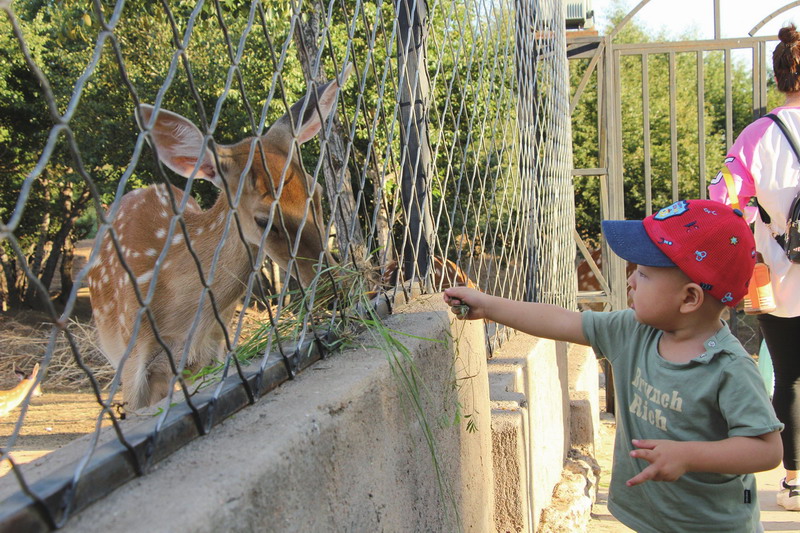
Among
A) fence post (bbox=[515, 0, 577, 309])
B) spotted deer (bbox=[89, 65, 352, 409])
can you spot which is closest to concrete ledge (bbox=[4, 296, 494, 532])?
spotted deer (bbox=[89, 65, 352, 409])

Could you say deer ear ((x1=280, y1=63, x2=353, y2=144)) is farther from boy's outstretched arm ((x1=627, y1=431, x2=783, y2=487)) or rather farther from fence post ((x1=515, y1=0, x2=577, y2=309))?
fence post ((x1=515, y1=0, x2=577, y2=309))

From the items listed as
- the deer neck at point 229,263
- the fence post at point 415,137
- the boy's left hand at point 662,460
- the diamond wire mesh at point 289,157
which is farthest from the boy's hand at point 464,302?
the deer neck at point 229,263

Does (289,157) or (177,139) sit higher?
(177,139)

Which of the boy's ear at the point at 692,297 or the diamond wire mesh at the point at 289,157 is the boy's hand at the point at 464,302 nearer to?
the diamond wire mesh at the point at 289,157

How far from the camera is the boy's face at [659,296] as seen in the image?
2148mm

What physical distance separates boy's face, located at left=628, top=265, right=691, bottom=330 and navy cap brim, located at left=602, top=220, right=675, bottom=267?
0.13 ft

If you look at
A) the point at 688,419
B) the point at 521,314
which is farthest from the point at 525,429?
the point at 688,419

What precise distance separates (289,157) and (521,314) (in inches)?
38.0

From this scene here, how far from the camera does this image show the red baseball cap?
6.84 feet

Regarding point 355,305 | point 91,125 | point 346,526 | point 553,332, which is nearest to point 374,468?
point 346,526

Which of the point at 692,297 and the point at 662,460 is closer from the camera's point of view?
the point at 662,460

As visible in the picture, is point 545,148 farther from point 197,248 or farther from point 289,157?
point 289,157

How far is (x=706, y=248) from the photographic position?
2088 millimetres

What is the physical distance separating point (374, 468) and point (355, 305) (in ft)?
1.97
